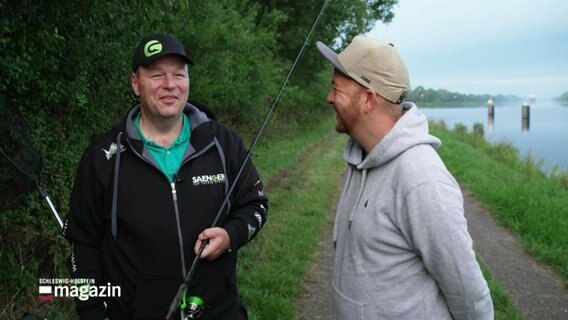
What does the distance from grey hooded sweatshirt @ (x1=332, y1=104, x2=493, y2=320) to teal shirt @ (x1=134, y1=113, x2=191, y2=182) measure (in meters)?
0.85

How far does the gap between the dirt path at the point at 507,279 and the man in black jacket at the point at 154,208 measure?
2.61 metres

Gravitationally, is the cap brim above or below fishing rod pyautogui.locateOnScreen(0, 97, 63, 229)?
above

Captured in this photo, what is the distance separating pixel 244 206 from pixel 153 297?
2.09 feet

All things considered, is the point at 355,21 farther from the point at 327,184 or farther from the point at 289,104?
the point at 327,184

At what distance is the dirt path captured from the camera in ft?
16.6

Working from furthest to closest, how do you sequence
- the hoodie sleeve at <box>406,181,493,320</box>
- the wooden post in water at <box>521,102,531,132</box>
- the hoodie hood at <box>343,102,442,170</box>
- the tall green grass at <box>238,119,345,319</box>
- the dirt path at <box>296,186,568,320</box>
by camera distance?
the wooden post in water at <box>521,102,531,132</box> → the dirt path at <box>296,186,568,320</box> → the tall green grass at <box>238,119,345,319</box> → the hoodie hood at <box>343,102,442,170</box> → the hoodie sleeve at <box>406,181,493,320</box>

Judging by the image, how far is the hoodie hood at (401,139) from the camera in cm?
208

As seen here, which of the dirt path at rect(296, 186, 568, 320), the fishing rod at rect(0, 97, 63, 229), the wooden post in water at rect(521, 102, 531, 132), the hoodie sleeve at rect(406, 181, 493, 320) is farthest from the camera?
the wooden post in water at rect(521, 102, 531, 132)

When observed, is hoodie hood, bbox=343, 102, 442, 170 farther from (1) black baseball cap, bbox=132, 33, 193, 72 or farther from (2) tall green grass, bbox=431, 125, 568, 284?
(2) tall green grass, bbox=431, 125, 568, 284

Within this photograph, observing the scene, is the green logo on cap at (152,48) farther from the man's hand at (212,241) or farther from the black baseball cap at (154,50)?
the man's hand at (212,241)

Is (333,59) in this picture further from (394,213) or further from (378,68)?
(394,213)

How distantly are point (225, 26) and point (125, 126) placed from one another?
7060mm

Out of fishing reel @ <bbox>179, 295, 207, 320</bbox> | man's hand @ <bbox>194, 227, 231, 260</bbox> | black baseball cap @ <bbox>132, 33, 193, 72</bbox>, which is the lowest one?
fishing reel @ <bbox>179, 295, 207, 320</bbox>

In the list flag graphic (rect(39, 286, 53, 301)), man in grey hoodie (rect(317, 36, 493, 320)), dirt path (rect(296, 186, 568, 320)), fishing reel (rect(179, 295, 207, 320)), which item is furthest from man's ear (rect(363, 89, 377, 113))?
dirt path (rect(296, 186, 568, 320))
